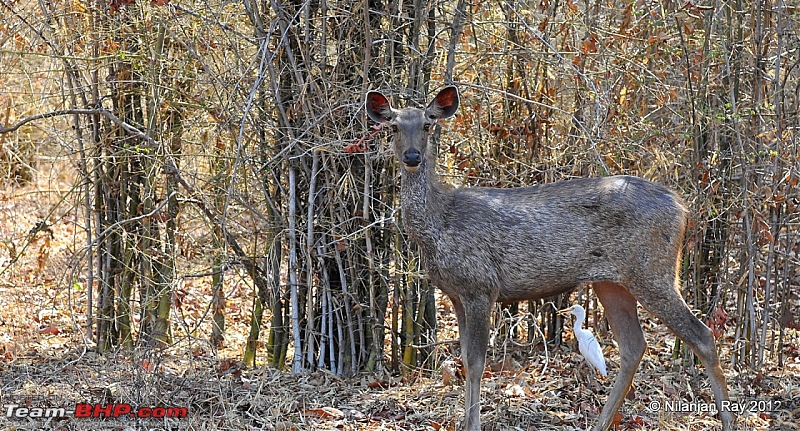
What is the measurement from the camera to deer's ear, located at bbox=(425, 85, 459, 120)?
598 cm

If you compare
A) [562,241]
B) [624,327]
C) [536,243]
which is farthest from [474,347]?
[624,327]

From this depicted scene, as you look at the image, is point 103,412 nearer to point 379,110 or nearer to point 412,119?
point 379,110

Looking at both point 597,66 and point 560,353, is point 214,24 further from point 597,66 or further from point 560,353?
point 560,353

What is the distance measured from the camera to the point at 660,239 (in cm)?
595

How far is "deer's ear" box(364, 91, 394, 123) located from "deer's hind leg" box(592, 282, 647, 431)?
179cm

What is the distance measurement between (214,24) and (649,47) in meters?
3.32

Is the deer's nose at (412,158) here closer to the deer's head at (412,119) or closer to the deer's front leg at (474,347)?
the deer's head at (412,119)

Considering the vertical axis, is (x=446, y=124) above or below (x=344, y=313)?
above

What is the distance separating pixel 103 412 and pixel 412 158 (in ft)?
8.93

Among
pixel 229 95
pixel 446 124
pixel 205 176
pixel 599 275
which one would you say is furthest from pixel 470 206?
pixel 205 176

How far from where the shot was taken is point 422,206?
238 inches

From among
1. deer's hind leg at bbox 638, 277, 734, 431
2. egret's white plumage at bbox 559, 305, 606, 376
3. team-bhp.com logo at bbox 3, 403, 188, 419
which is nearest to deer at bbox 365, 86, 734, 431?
deer's hind leg at bbox 638, 277, 734, 431

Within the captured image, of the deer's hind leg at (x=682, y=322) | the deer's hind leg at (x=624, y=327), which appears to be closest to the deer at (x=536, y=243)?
the deer's hind leg at (x=682, y=322)

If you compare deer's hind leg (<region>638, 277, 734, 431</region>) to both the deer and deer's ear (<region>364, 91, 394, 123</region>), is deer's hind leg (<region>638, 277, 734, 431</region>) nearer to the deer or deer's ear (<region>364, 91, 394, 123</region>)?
the deer
